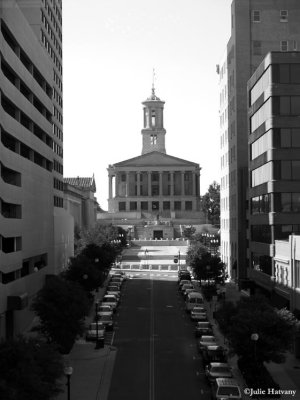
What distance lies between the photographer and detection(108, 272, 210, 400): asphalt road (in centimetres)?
3331

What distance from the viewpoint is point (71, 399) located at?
31734mm

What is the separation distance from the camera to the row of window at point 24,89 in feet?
151

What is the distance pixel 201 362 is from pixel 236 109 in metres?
46.4

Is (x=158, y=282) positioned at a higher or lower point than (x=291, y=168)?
lower

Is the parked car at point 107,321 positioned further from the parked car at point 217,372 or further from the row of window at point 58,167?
the row of window at point 58,167

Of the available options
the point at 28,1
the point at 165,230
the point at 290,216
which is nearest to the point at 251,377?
the point at 290,216

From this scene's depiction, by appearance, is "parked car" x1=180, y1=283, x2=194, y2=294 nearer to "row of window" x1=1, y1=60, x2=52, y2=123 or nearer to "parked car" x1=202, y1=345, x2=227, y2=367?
"row of window" x1=1, y1=60, x2=52, y2=123

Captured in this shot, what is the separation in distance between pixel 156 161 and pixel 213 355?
156730mm

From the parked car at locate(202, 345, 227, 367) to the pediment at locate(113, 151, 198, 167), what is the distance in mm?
155375

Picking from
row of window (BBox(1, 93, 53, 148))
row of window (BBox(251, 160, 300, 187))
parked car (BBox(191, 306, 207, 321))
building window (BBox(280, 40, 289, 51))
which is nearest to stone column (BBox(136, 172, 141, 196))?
building window (BBox(280, 40, 289, 51))

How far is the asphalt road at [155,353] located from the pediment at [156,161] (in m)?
123

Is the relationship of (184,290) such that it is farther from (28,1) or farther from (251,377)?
(251,377)

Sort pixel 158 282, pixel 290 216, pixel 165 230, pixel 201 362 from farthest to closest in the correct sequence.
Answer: pixel 165 230
pixel 158 282
pixel 290 216
pixel 201 362

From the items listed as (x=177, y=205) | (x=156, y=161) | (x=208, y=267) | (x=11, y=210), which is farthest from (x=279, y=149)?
(x=177, y=205)
